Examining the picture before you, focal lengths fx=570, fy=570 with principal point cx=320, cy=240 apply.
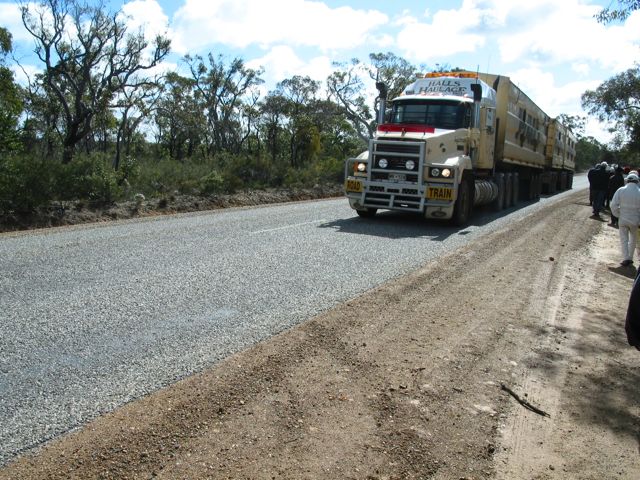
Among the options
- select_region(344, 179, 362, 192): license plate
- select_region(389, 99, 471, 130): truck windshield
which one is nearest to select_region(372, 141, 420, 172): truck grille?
select_region(344, 179, 362, 192): license plate

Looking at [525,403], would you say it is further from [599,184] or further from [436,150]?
[599,184]

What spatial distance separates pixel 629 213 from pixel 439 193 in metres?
4.11

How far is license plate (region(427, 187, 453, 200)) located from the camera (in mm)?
13039

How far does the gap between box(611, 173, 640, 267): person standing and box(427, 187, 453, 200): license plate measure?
3.65 metres

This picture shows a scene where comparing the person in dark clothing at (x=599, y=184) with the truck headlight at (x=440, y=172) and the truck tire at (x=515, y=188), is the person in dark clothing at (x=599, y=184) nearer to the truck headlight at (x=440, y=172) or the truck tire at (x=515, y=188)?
the truck tire at (x=515, y=188)

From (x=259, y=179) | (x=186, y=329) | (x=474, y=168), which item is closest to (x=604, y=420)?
(x=186, y=329)

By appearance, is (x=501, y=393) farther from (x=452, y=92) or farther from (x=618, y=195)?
(x=452, y=92)

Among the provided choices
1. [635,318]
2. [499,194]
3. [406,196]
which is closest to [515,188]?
[499,194]

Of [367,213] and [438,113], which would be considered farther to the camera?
[367,213]

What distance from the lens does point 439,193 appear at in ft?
43.0

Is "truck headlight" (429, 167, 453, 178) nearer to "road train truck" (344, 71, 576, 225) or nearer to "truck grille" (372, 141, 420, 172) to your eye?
"road train truck" (344, 71, 576, 225)

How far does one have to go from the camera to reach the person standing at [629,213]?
1003 cm

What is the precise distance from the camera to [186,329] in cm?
522

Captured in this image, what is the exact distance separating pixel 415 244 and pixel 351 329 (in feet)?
18.3
